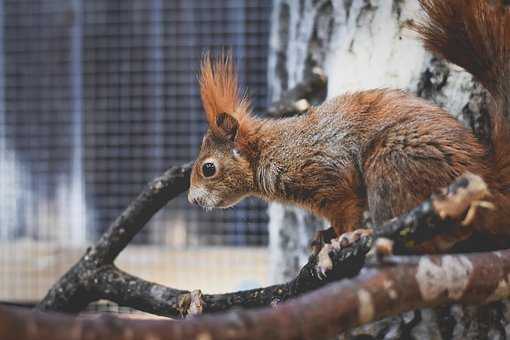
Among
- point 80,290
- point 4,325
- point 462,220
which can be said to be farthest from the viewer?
point 80,290

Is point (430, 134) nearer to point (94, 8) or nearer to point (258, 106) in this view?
point (258, 106)

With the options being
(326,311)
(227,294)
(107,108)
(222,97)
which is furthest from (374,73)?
(107,108)

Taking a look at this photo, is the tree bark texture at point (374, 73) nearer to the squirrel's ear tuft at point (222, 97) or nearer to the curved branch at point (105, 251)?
the squirrel's ear tuft at point (222, 97)

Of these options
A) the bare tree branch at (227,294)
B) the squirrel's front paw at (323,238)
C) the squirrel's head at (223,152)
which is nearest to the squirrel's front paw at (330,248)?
the bare tree branch at (227,294)

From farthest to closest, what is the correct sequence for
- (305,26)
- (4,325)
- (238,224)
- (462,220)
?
(238,224) → (305,26) → (462,220) → (4,325)

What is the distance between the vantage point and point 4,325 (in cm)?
48

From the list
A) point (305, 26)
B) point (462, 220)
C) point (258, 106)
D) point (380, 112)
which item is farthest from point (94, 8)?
point (462, 220)

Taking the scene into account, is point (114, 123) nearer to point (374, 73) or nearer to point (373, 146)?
point (374, 73)

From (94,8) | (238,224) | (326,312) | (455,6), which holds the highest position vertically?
(94,8)

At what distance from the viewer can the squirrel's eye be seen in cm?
121

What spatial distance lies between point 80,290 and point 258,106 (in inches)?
57.9

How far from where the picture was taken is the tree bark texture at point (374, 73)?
1.03m

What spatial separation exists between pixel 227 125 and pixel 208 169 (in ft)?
0.27

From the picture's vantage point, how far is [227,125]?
1.20m
